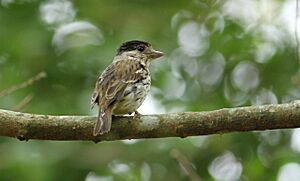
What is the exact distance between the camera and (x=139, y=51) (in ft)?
17.9

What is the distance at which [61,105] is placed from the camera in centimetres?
607

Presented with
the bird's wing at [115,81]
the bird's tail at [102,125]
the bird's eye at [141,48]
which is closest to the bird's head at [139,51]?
the bird's eye at [141,48]

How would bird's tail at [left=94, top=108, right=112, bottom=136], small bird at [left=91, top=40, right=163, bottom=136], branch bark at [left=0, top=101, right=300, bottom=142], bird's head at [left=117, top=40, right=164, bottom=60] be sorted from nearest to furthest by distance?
branch bark at [left=0, top=101, right=300, bottom=142] < bird's tail at [left=94, top=108, right=112, bottom=136] < small bird at [left=91, top=40, right=163, bottom=136] < bird's head at [left=117, top=40, right=164, bottom=60]

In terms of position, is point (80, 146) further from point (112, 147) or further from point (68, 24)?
point (68, 24)

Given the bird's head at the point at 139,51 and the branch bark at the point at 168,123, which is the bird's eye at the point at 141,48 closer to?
the bird's head at the point at 139,51

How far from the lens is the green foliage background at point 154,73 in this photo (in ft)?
19.5

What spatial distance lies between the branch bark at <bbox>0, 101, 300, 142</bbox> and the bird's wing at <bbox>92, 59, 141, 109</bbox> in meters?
0.59

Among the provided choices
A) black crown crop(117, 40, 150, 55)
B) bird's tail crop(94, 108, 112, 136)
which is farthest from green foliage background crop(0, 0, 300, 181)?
bird's tail crop(94, 108, 112, 136)

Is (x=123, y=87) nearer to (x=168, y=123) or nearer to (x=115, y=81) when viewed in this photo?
(x=115, y=81)

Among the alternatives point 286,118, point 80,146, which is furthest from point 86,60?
point 286,118

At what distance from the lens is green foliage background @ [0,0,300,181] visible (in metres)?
5.94

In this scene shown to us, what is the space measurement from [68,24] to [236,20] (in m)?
1.48

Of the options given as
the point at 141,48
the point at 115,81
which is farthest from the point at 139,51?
the point at 115,81

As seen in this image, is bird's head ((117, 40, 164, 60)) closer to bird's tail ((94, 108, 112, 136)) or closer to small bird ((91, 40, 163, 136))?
small bird ((91, 40, 163, 136))
